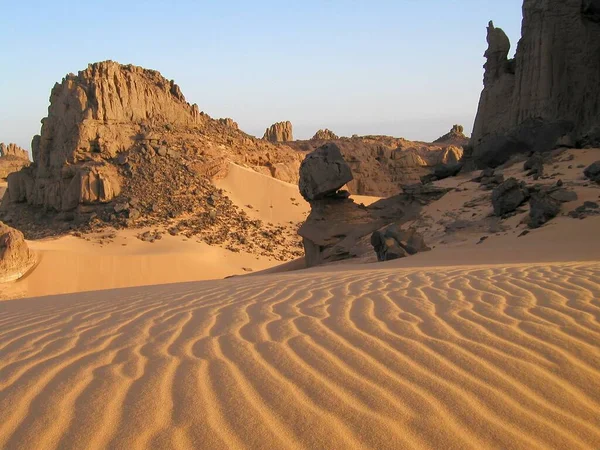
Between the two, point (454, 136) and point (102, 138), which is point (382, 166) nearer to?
point (102, 138)

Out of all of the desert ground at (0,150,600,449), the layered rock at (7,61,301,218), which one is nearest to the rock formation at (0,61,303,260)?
the layered rock at (7,61,301,218)

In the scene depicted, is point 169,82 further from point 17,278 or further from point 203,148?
point 17,278

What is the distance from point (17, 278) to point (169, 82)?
17.4 m

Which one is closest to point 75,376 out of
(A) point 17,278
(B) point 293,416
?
(B) point 293,416

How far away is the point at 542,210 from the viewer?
37.0ft

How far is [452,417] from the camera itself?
210cm

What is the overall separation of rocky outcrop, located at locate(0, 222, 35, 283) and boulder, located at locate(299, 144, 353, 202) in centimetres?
940

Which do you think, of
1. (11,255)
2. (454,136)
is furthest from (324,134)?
(11,255)

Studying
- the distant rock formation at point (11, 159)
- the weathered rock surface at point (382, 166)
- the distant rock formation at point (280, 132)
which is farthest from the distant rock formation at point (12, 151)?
the weathered rock surface at point (382, 166)

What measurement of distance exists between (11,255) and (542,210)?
15123 mm

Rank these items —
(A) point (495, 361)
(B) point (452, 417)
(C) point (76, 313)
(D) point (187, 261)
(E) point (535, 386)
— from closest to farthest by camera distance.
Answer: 1. (B) point (452, 417)
2. (E) point (535, 386)
3. (A) point (495, 361)
4. (C) point (76, 313)
5. (D) point (187, 261)

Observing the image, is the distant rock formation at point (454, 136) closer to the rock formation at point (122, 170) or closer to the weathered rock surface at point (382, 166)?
the weathered rock surface at point (382, 166)

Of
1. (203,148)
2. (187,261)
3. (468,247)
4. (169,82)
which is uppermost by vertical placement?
(169,82)

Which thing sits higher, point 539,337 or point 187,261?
Answer: point 539,337
